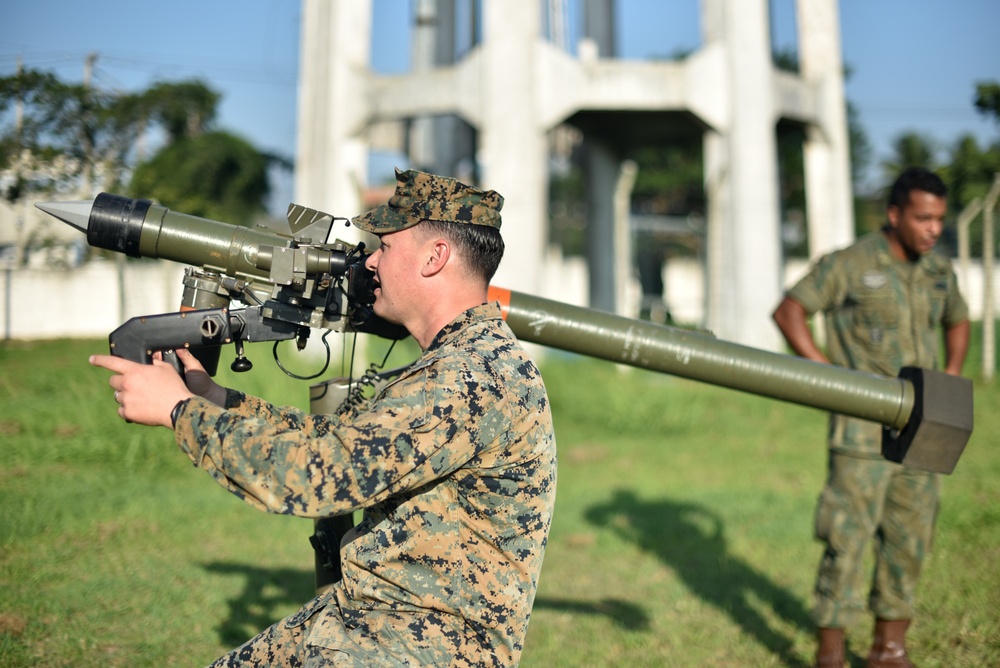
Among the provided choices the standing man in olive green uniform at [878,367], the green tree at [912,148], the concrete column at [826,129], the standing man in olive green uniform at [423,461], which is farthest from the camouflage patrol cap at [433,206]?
the green tree at [912,148]

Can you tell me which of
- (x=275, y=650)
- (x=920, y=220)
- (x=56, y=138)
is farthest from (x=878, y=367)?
(x=56, y=138)

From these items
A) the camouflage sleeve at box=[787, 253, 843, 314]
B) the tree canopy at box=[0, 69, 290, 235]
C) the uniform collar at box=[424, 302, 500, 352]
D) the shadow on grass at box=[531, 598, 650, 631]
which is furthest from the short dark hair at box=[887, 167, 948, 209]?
the tree canopy at box=[0, 69, 290, 235]

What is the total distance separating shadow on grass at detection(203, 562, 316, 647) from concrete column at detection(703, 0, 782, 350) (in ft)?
31.0

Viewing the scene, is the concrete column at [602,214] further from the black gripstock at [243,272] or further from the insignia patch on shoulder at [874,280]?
the black gripstock at [243,272]

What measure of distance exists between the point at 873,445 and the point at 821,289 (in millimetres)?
789

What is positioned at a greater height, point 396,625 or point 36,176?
point 36,176

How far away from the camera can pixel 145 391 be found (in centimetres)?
221

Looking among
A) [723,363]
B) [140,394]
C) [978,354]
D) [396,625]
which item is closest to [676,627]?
[723,363]

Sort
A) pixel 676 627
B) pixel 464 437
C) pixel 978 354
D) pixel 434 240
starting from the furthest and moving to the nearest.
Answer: pixel 978 354 < pixel 676 627 < pixel 434 240 < pixel 464 437

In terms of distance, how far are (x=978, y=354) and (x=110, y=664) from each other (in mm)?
12732

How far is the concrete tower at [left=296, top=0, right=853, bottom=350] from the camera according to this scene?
44.6ft

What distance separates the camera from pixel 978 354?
13.4 meters

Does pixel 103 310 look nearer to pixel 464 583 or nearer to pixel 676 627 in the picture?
pixel 676 627

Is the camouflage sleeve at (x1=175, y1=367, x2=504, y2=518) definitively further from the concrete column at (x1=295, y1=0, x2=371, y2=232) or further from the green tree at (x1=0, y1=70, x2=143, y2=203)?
the concrete column at (x1=295, y1=0, x2=371, y2=232)
